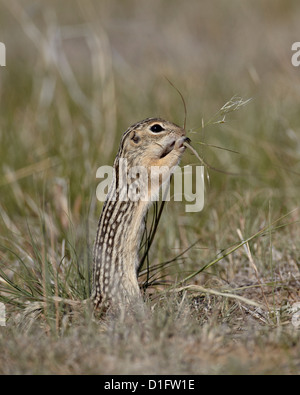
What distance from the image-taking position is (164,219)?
412 centimetres

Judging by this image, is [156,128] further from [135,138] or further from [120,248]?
[120,248]

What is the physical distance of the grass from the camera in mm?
2523

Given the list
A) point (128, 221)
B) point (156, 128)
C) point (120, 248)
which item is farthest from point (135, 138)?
point (120, 248)

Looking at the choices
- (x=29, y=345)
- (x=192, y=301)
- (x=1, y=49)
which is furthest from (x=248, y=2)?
(x=29, y=345)

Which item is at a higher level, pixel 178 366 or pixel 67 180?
pixel 67 180

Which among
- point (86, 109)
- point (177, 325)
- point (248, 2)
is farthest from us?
point (248, 2)

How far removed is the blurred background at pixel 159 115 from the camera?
4074 mm

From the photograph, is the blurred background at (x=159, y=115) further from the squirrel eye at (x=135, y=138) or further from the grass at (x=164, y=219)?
the squirrel eye at (x=135, y=138)

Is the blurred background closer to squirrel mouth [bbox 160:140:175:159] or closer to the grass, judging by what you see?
the grass

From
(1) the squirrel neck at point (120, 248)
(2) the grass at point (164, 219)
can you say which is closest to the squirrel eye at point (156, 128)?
(2) the grass at point (164, 219)

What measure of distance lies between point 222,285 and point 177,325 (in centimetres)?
74

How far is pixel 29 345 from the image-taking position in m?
2.53

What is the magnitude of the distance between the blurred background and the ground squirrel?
0.77ft
